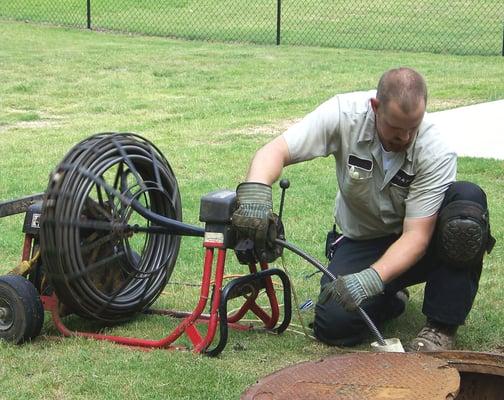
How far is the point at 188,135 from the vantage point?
920 cm

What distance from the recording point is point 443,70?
13656 millimetres

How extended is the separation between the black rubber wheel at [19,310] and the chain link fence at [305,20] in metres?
13.3

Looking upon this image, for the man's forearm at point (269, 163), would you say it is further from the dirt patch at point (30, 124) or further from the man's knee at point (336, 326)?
the dirt patch at point (30, 124)

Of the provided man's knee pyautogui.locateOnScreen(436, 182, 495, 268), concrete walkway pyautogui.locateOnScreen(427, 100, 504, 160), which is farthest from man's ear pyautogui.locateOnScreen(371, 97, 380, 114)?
concrete walkway pyautogui.locateOnScreen(427, 100, 504, 160)

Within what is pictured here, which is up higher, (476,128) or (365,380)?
(365,380)

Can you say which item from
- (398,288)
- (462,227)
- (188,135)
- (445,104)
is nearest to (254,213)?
(462,227)

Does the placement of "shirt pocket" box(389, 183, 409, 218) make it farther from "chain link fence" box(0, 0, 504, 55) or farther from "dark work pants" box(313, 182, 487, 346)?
"chain link fence" box(0, 0, 504, 55)

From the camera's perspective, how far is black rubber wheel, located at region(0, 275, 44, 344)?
4.16m

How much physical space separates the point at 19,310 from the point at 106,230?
485mm

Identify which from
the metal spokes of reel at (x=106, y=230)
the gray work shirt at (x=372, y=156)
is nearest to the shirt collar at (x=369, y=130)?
the gray work shirt at (x=372, y=156)

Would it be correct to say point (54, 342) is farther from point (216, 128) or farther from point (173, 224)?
point (216, 128)

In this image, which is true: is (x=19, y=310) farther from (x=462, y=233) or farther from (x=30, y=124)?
(x=30, y=124)

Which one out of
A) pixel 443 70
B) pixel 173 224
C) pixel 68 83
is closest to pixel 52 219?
pixel 173 224

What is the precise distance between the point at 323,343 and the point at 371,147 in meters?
0.90
